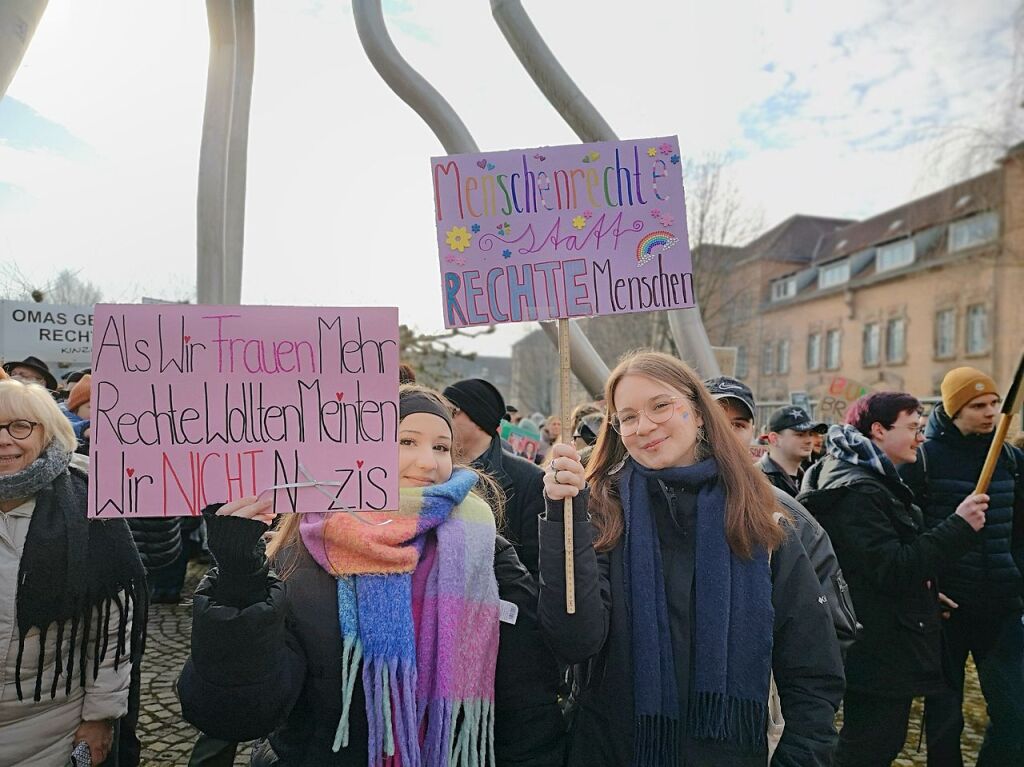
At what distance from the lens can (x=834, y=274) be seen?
119 ft

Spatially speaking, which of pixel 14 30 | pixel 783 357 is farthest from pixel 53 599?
pixel 783 357

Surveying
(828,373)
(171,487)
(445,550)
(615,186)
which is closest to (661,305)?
(615,186)

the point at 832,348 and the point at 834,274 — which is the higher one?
the point at 834,274

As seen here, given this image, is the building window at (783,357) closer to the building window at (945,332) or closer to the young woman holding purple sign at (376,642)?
the building window at (945,332)

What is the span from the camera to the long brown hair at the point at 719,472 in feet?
6.00

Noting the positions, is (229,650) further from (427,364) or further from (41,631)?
(427,364)

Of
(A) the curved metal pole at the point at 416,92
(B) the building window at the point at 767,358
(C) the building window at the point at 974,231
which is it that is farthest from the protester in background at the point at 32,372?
(B) the building window at the point at 767,358

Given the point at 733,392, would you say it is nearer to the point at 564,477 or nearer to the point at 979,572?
the point at 979,572

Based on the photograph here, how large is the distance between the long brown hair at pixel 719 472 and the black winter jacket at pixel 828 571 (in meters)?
0.16

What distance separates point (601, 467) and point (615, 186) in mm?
851

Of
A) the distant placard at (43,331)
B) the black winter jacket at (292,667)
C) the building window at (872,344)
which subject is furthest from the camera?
the building window at (872,344)

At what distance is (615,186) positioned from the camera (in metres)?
2.04

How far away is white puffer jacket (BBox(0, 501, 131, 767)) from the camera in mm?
2039

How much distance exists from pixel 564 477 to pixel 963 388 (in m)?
2.70
